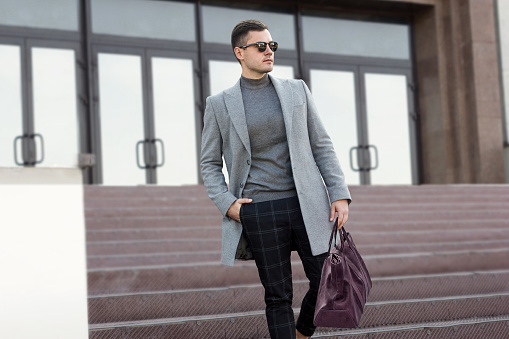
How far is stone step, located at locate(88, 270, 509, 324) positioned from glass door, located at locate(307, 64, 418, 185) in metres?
7.36

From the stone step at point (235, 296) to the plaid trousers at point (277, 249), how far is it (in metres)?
1.85

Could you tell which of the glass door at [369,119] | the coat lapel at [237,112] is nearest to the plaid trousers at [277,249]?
the coat lapel at [237,112]

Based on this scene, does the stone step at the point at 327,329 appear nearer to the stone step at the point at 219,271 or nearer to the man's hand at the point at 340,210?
the stone step at the point at 219,271

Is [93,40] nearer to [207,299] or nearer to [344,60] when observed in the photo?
[344,60]

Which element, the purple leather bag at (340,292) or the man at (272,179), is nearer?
the purple leather bag at (340,292)

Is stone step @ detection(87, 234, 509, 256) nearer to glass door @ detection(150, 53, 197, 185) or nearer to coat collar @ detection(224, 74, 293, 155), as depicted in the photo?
coat collar @ detection(224, 74, 293, 155)

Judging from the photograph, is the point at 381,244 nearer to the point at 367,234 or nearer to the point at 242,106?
the point at 367,234

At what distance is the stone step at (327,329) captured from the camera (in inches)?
161

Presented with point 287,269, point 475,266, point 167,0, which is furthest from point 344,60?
point 287,269

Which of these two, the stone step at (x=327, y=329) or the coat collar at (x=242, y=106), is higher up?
the coat collar at (x=242, y=106)

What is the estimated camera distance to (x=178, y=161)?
38.9 feet

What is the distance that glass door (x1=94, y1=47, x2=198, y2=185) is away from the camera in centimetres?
1148

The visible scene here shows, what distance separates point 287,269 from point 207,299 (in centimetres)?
192

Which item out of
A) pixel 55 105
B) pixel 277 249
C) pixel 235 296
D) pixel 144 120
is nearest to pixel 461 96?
pixel 144 120
